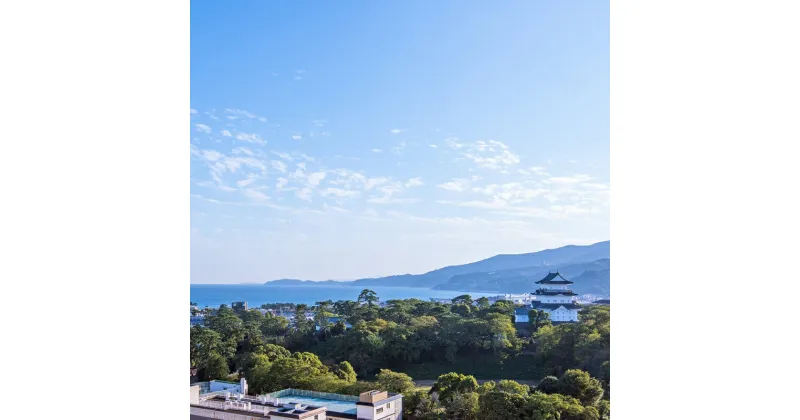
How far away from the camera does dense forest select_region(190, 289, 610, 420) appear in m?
2.85

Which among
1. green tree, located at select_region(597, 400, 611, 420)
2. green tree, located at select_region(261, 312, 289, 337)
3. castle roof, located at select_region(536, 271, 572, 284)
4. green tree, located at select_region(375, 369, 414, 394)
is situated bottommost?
green tree, located at select_region(597, 400, 611, 420)

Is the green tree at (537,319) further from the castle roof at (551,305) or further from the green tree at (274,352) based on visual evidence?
the green tree at (274,352)

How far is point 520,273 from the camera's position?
9.96ft

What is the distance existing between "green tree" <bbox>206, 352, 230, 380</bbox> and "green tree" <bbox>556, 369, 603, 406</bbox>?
1.66m

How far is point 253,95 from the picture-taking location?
3.40 meters

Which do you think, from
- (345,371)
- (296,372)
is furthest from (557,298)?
(296,372)

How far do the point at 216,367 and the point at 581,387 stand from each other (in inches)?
70.6

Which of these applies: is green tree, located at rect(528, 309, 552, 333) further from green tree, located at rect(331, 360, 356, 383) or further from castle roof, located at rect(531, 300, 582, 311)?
green tree, located at rect(331, 360, 356, 383)

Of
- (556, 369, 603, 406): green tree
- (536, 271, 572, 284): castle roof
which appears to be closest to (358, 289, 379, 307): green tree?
(536, 271, 572, 284): castle roof

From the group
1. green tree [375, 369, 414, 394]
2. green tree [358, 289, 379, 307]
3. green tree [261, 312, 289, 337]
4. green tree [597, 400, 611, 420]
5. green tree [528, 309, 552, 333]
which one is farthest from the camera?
green tree [261, 312, 289, 337]

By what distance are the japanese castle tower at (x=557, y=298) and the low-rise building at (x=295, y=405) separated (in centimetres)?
78

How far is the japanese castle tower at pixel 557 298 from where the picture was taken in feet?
9.61
